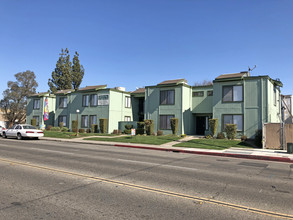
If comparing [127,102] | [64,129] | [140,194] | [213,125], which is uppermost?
[127,102]

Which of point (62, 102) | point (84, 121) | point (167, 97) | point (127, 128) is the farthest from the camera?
point (62, 102)

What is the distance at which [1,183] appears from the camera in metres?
6.89

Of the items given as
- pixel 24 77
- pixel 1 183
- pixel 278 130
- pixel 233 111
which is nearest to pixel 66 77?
pixel 24 77

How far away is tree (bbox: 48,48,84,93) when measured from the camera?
203ft

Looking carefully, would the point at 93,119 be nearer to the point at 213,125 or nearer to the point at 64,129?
the point at 64,129

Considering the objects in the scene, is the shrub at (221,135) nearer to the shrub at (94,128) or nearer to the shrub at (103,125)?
the shrub at (103,125)

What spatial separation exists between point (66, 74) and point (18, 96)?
42.3 ft

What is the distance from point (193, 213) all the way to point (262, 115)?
21.7 meters

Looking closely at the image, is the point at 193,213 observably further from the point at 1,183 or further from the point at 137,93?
the point at 137,93

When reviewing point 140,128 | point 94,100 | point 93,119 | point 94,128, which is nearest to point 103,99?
point 94,100

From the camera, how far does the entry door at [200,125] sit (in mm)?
31139

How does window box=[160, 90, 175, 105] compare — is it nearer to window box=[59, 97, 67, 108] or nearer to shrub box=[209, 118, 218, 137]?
shrub box=[209, 118, 218, 137]

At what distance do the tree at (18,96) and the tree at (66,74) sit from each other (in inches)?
219

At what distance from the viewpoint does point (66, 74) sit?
203 feet
